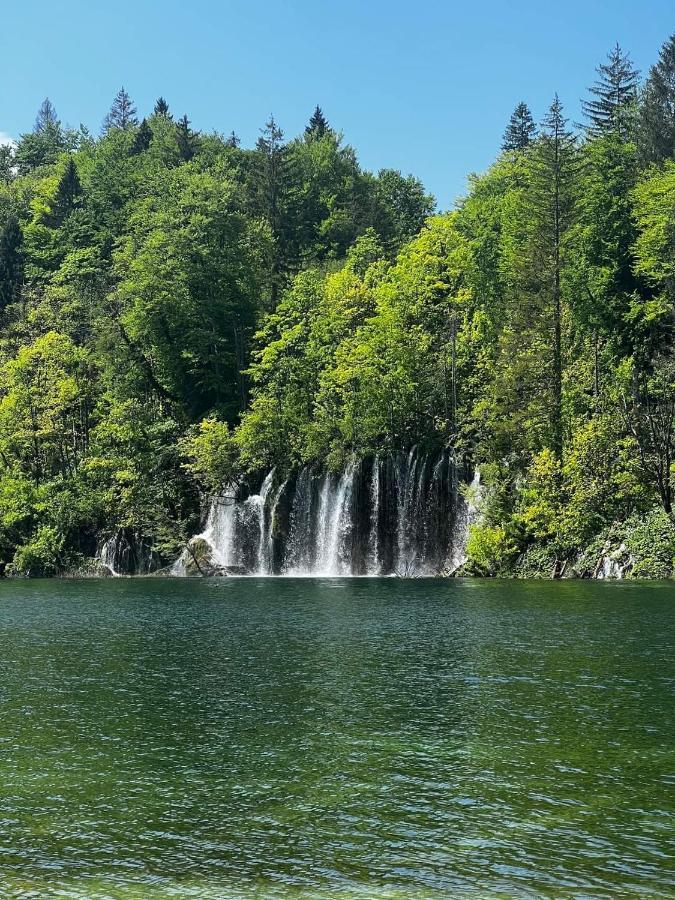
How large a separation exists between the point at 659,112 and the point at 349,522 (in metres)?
47.9

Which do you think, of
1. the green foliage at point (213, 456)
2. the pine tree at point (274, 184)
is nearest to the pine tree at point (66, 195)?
the pine tree at point (274, 184)

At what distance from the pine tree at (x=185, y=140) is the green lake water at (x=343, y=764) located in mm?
91021

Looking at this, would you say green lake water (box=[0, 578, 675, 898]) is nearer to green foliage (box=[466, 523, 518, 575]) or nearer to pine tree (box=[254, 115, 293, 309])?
green foliage (box=[466, 523, 518, 575])

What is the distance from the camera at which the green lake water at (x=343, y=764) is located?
8.98 meters

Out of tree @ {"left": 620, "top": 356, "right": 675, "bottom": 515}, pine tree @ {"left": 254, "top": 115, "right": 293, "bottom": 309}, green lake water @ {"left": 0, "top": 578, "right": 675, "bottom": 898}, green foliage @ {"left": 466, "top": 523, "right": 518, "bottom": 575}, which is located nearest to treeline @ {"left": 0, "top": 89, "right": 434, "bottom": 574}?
pine tree @ {"left": 254, "top": 115, "right": 293, "bottom": 309}

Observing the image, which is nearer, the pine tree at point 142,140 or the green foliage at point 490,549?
the green foliage at point 490,549

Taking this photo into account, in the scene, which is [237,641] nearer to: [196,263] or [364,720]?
[364,720]

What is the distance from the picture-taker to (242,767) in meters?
12.8

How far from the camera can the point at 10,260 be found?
10869 cm

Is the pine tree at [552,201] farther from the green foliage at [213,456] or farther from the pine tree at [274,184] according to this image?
the pine tree at [274,184]

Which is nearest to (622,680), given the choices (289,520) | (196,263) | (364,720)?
(364,720)

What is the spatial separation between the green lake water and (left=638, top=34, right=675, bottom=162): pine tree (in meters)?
61.4

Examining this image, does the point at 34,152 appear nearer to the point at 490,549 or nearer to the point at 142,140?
the point at 142,140

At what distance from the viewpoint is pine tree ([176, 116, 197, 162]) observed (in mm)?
108812
